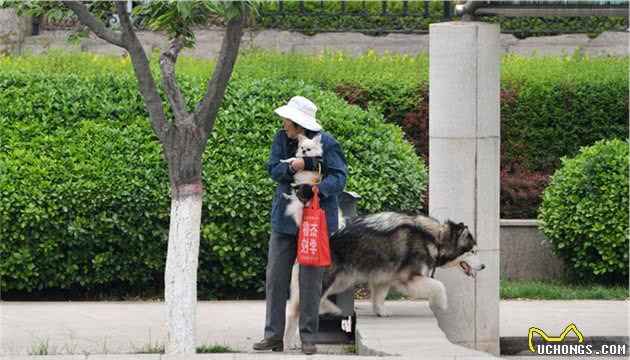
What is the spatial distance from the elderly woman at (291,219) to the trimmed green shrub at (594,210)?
379 centimetres

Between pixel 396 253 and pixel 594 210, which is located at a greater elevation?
pixel 594 210

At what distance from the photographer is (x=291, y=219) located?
8.32 metres

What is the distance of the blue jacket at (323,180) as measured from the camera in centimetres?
830

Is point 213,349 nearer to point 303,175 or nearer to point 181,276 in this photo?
point 181,276

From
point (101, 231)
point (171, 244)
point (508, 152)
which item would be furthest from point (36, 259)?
point (508, 152)

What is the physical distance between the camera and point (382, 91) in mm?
13195

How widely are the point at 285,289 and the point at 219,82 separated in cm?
150

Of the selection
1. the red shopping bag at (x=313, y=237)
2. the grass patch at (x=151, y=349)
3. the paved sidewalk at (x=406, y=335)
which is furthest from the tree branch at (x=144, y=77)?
the paved sidewalk at (x=406, y=335)

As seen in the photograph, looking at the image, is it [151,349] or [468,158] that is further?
[468,158]

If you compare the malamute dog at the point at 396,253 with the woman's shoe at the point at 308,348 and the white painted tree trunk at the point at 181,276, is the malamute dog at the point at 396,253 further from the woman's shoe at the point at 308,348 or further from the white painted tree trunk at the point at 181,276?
the white painted tree trunk at the point at 181,276

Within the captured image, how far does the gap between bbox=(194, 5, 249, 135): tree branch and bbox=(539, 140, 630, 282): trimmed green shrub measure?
4557mm

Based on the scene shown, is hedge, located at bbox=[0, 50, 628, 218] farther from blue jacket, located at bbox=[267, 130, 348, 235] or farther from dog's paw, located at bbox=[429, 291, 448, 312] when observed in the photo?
blue jacket, located at bbox=[267, 130, 348, 235]

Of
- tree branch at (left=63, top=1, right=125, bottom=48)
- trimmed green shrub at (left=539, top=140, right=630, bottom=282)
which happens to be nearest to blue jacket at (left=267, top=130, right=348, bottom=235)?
tree branch at (left=63, top=1, right=125, bottom=48)

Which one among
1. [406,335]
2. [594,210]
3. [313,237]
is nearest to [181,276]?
[313,237]
